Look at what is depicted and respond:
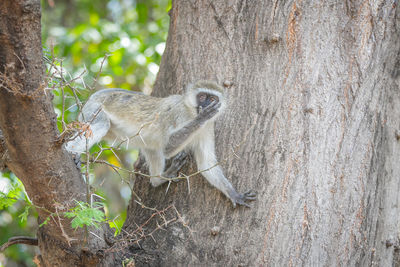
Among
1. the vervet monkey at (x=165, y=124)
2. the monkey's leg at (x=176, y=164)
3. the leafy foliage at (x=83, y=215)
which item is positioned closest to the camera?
the leafy foliage at (x=83, y=215)

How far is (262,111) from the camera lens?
348cm

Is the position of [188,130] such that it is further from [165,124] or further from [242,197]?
[242,197]

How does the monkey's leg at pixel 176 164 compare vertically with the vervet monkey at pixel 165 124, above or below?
below

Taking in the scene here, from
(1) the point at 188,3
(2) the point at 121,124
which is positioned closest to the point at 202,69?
(1) the point at 188,3

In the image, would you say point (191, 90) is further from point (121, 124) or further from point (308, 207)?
point (308, 207)

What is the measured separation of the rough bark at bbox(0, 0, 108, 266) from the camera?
7.18 ft

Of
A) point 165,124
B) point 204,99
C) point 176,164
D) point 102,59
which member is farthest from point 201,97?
point 102,59

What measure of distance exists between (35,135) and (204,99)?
72.4 inches

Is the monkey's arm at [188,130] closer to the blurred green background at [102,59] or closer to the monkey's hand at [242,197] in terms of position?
the monkey's hand at [242,197]

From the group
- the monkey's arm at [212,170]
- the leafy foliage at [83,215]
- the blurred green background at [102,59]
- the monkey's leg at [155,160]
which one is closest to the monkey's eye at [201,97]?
the monkey's arm at [212,170]

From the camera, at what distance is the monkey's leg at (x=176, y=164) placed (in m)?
4.23

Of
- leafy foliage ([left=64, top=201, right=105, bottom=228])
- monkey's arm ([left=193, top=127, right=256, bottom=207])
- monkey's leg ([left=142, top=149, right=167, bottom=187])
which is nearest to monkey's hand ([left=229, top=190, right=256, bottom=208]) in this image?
monkey's arm ([left=193, top=127, right=256, bottom=207])

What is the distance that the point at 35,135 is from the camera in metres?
2.46

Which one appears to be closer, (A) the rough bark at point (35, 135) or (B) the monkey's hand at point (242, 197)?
(A) the rough bark at point (35, 135)
